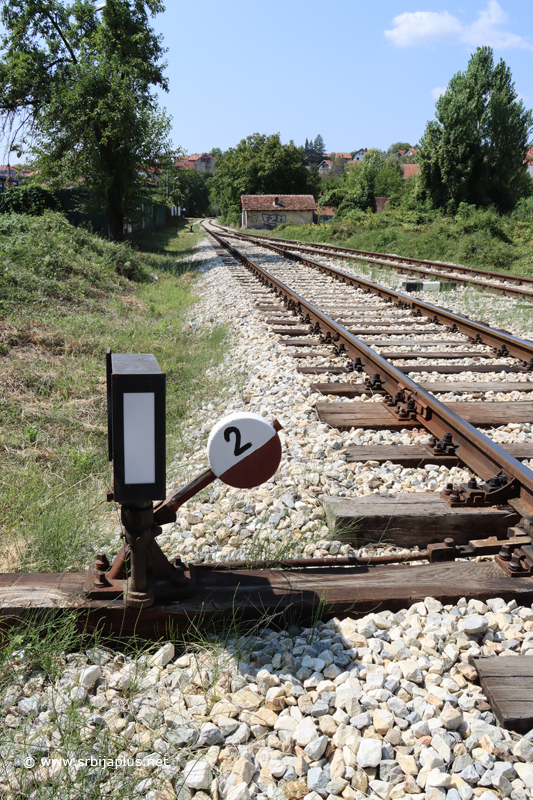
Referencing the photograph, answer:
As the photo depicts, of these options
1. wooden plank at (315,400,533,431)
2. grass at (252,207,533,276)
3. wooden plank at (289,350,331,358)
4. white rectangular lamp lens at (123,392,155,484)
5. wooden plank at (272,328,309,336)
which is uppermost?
grass at (252,207,533,276)

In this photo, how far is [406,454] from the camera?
3.74 m

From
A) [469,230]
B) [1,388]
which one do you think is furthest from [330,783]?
[469,230]

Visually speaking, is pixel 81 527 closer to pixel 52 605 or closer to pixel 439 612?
pixel 52 605

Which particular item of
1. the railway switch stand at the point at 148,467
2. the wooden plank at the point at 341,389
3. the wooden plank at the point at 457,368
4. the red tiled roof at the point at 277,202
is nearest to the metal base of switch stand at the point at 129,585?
the railway switch stand at the point at 148,467

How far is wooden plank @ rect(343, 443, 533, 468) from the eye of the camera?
12.1 ft

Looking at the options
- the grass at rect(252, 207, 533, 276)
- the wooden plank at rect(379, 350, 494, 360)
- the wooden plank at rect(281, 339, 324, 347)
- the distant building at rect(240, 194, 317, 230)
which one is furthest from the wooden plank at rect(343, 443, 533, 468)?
the distant building at rect(240, 194, 317, 230)

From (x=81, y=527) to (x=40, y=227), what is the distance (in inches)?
420

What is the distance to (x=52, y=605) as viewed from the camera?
2102 millimetres

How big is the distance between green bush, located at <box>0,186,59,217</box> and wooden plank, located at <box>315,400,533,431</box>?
15139mm

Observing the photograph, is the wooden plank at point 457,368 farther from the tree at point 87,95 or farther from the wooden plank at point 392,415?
the tree at point 87,95

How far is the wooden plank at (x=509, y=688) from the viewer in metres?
1.74

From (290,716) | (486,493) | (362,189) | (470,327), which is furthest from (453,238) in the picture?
(362,189)

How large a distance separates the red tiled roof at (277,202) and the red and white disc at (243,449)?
59009mm

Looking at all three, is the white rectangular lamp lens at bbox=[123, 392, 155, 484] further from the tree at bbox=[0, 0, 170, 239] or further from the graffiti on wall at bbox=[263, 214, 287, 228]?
the graffiti on wall at bbox=[263, 214, 287, 228]
